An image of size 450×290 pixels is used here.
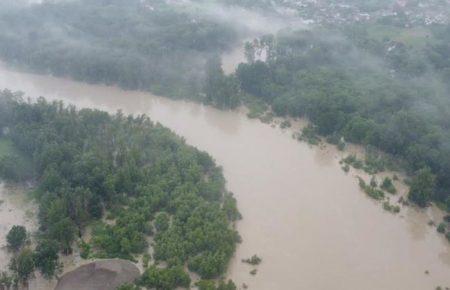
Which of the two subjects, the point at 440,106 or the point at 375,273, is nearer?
the point at 375,273

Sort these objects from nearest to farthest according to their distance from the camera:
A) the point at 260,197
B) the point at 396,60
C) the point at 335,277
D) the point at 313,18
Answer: the point at 335,277 → the point at 260,197 → the point at 396,60 → the point at 313,18

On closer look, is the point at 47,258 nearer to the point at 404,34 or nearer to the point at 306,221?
the point at 306,221

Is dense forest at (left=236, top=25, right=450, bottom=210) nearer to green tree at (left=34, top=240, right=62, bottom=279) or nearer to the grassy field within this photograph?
the grassy field

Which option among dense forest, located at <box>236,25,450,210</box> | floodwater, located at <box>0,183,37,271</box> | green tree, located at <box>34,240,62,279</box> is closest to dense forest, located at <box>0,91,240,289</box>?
green tree, located at <box>34,240,62,279</box>

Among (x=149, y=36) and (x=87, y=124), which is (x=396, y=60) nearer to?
(x=149, y=36)

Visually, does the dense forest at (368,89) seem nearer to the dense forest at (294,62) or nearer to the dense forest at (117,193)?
the dense forest at (294,62)

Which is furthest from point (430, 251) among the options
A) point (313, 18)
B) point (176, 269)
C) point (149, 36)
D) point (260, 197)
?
point (313, 18)

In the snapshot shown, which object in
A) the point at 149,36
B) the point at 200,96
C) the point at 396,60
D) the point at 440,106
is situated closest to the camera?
the point at 440,106
